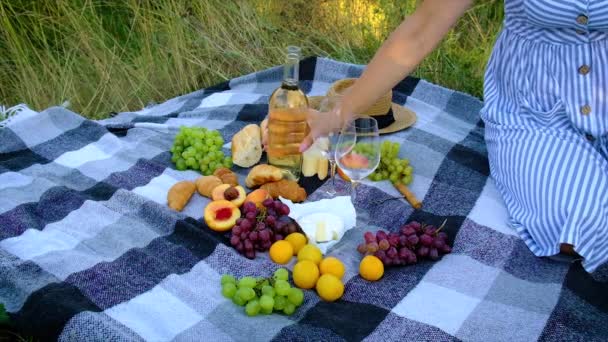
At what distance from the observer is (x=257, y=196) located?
7.77 ft

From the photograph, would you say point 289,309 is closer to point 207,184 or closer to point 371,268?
point 371,268

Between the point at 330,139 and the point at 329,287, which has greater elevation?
the point at 330,139

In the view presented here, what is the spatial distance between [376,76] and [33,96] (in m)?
2.63

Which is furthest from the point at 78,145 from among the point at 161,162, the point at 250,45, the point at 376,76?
the point at 250,45

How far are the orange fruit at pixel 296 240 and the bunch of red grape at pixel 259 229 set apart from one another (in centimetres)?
5

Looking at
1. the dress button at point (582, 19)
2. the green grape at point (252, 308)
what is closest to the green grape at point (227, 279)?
the green grape at point (252, 308)

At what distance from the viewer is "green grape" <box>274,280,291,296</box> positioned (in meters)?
1.79

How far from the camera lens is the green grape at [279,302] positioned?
1.82 metres

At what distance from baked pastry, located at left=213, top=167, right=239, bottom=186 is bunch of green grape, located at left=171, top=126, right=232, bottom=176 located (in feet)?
0.27

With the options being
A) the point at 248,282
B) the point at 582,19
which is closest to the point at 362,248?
the point at 248,282

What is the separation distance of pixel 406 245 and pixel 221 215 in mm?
701

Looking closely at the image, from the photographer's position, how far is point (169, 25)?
424 cm

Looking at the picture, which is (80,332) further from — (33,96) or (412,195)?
(33,96)

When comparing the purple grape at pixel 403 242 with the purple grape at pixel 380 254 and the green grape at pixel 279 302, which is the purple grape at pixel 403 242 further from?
the green grape at pixel 279 302
